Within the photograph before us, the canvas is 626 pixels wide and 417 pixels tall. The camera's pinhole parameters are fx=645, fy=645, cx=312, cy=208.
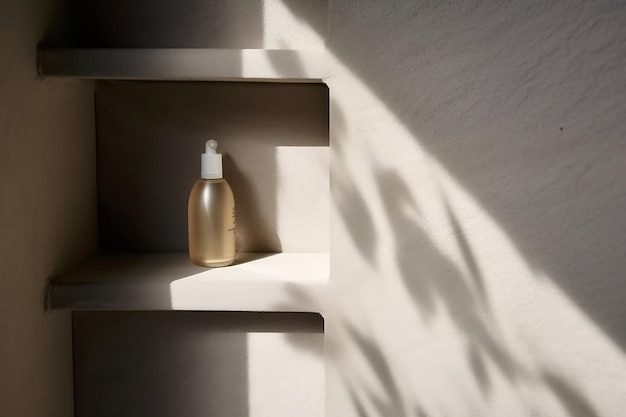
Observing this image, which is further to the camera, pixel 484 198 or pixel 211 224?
pixel 211 224

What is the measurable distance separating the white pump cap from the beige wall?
220 mm

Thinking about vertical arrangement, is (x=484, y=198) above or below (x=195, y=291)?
above

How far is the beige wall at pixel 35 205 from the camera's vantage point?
87 cm

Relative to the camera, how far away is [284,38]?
1.09m

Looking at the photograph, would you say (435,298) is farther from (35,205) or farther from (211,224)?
(35,205)

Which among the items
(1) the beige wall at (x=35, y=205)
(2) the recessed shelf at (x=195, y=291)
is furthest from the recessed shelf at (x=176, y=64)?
(2) the recessed shelf at (x=195, y=291)

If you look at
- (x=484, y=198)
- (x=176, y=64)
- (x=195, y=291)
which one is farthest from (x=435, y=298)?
(x=176, y=64)

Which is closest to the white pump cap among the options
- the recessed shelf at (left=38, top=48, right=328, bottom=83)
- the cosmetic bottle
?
the cosmetic bottle

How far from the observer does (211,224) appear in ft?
3.46

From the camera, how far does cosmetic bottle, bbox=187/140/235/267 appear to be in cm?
105

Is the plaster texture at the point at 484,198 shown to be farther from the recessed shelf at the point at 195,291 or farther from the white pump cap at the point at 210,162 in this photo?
the white pump cap at the point at 210,162

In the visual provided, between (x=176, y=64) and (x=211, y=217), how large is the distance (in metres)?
0.25

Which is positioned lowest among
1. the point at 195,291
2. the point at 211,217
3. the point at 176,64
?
the point at 195,291

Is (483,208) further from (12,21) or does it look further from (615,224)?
(12,21)
